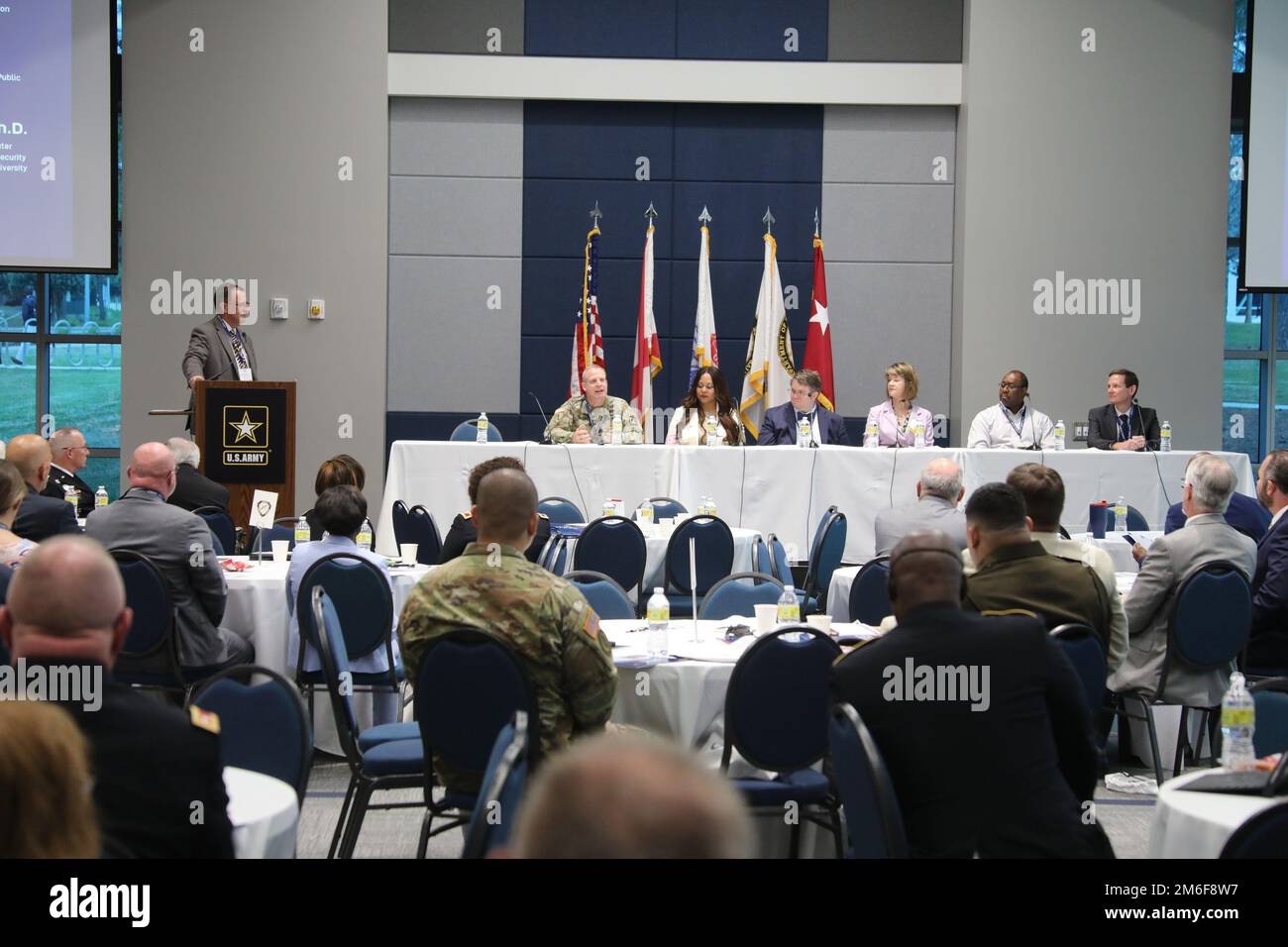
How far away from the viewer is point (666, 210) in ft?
36.8

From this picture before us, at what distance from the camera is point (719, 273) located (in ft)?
37.0

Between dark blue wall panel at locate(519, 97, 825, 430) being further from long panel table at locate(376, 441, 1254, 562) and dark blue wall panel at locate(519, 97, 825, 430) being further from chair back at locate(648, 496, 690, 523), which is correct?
chair back at locate(648, 496, 690, 523)

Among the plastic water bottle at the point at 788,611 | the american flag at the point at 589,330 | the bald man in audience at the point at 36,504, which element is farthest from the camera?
the american flag at the point at 589,330

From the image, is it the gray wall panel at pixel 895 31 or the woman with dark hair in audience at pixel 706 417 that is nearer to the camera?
the woman with dark hair in audience at pixel 706 417

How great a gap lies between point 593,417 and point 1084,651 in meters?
6.00

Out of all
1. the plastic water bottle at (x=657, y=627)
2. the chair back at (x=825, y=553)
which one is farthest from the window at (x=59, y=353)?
the plastic water bottle at (x=657, y=627)

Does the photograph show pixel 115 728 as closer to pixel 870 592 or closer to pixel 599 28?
pixel 870 592

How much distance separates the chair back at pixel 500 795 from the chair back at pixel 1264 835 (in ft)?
4.12

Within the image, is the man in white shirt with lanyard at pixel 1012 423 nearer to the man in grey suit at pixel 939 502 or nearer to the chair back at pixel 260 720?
the man in grey suit at pixel 939 502

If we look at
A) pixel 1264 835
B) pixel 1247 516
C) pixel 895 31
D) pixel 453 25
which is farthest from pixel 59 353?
pixel 1264 835

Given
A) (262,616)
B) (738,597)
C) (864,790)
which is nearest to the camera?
(864,790)

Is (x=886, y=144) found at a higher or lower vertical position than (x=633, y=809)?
higher

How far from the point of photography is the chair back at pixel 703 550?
6.78 metres
